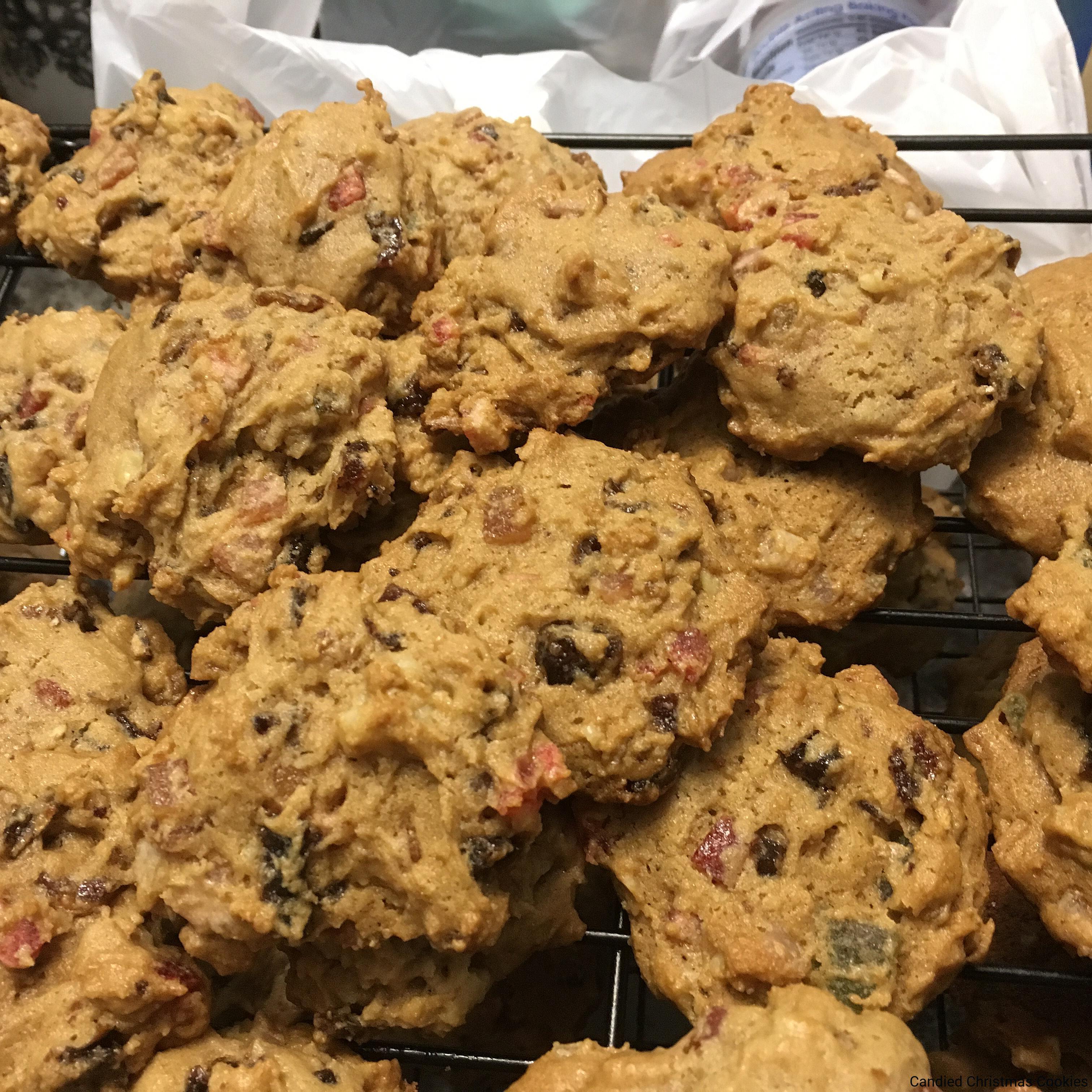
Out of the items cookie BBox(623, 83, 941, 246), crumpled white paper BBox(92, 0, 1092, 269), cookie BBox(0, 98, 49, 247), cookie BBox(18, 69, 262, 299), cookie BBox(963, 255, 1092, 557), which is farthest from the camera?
crumpled white paper BBox(92, 0, 1092, 269)

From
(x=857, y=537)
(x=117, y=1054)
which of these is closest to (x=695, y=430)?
(x=857, y=537)

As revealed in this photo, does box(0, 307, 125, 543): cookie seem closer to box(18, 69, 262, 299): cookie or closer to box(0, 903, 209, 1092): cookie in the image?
box(18, 69, 262, 299): cookie

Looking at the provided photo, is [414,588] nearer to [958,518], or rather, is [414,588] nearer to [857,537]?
[857,537]

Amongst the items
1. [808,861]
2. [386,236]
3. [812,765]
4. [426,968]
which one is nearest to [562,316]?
[386,236]

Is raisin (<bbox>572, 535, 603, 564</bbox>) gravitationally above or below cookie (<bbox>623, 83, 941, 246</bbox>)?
below

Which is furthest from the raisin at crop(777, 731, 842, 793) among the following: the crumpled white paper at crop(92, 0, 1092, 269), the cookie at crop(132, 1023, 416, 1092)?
the crumpled white paper at crop(92, 0, 1092, 269)

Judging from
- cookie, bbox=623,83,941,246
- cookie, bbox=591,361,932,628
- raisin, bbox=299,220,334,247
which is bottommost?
cookie, bbox=591,361,932,628

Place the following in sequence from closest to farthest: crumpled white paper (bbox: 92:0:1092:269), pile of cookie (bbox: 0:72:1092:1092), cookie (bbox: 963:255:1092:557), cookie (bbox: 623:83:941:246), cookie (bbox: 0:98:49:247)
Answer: pile of cookie (bbox: 0:72:1092:1092)
cookie (bbox: 963:255:1092:557)
cookie (bbox: 623:83:941:246)
cookie (bbox: 0:98:49:247)
crumpled white paper (bbox: 92:0:1092:269)
